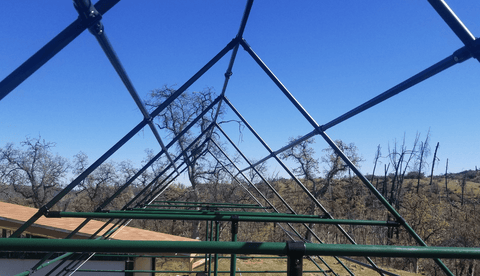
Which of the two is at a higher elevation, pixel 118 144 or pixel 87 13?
pixel 87 13

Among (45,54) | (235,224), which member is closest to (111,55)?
(45,54)

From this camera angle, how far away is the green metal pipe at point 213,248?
2.50ft

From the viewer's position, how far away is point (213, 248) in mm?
789

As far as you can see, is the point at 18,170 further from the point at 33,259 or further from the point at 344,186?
the point at 344,186

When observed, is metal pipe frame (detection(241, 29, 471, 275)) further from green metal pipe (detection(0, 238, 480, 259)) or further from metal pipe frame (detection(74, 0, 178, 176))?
metal pipe frame (detection(74, 0, 178, 176))

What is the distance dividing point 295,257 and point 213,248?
248 mm

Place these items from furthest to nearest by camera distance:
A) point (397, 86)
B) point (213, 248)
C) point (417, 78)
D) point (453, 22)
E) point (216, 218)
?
point (216, 218) → point (397, 86) → point (417, 78) → point (453, 22) → point (213, 248)

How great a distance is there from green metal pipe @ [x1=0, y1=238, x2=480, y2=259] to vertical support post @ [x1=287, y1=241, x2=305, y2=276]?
0.05 feet

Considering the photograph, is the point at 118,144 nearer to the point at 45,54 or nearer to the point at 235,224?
the point at 235,224

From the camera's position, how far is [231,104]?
4066 mm

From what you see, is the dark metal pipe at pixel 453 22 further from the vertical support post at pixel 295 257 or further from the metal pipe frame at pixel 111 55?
the metal pipe frame at pixel 111 55

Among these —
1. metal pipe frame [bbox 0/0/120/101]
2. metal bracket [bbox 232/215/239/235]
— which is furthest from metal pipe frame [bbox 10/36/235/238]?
metal pipe frame [bbox 0/0/120/101]

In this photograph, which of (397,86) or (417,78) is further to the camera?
(397,86)

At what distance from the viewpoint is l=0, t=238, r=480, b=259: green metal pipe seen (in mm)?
761
